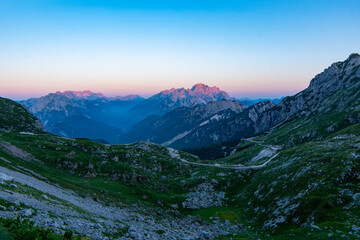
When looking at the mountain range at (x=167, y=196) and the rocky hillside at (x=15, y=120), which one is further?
the rocky hillside at (x=15, y=120)

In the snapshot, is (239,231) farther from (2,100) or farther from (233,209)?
(2,100)

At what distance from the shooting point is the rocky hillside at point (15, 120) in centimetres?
12879

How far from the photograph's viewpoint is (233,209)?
60438 mm

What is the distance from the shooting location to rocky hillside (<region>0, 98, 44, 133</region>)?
128788 millimetres

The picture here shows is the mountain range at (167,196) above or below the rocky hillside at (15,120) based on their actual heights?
below

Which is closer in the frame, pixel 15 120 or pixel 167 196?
pixel 167 196

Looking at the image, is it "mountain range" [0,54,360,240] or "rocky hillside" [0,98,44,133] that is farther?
"rocky hillside" [0,98,44,133]

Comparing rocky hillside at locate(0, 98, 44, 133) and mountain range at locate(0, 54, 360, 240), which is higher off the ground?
rocky hillside at locate(0, 98, 44, 133)

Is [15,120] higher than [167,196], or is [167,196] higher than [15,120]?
[15,120]

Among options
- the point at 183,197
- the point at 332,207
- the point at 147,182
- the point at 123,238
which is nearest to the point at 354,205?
the point at 332,207

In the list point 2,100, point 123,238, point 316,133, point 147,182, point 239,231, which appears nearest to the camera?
point 123,238

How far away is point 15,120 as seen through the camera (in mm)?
140125

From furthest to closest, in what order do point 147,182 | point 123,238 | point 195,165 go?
point 195,165, point 147,182, point 123,238

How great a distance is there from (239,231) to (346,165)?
1104 inches
